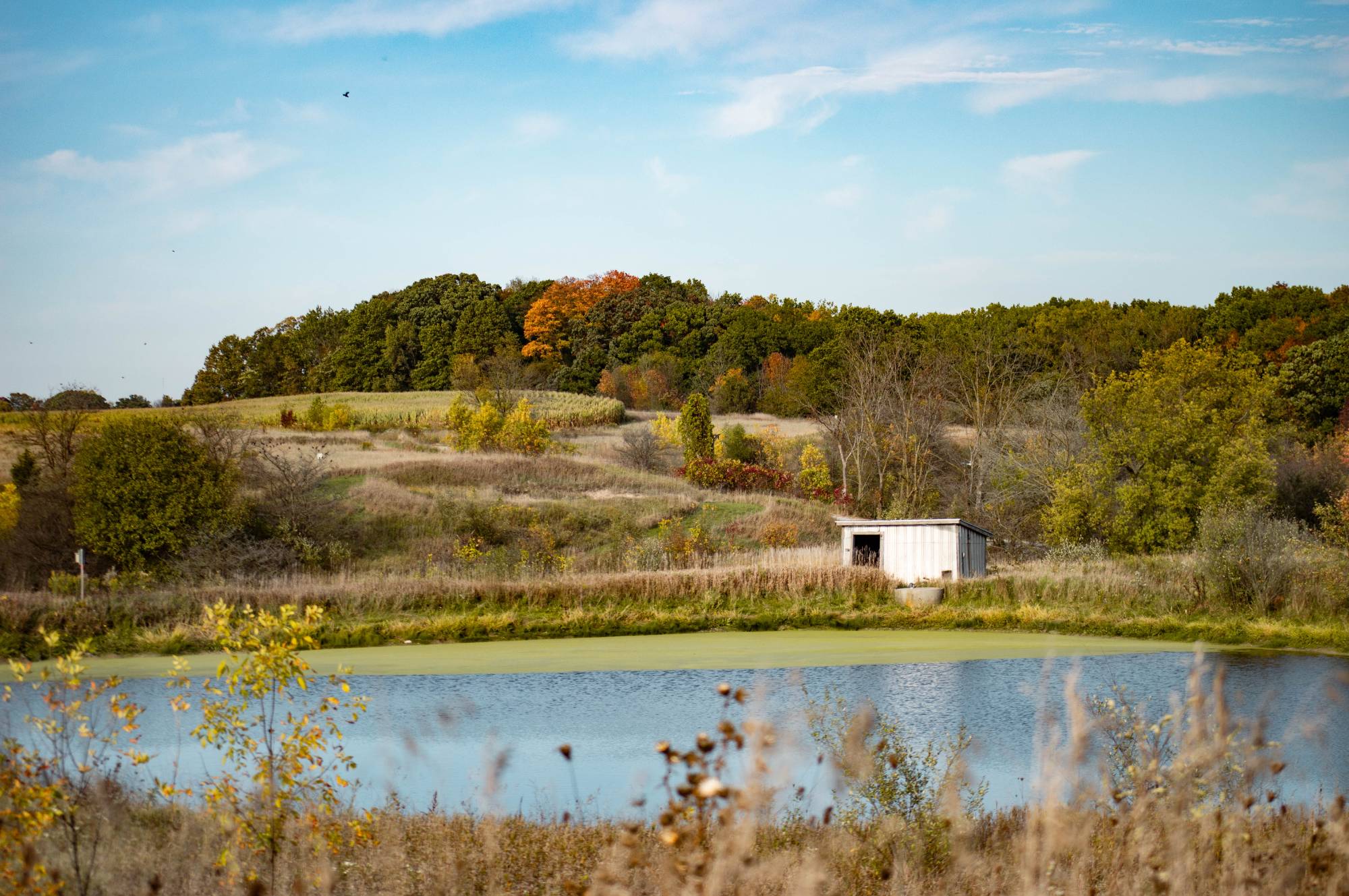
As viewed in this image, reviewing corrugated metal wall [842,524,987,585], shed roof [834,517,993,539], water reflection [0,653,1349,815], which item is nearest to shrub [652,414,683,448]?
shed roof [834,517,993,539]

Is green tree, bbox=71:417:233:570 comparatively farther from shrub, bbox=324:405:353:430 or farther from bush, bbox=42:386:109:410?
shrub, bbox=324:405:353:430

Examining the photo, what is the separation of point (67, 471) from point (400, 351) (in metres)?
46.6

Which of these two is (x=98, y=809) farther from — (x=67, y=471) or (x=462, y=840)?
(x=67, y=471)

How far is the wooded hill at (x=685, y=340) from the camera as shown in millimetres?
56156

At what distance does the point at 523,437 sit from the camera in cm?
4294

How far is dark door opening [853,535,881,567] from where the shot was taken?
82.7ft

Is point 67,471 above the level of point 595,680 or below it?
above

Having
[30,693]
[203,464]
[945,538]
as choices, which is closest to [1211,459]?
[945,538]

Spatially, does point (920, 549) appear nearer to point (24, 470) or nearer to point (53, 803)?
point (53, 803)

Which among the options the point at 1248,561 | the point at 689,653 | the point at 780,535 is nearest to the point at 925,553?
the point at 1248,561

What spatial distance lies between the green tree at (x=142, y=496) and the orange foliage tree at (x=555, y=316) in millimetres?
49127

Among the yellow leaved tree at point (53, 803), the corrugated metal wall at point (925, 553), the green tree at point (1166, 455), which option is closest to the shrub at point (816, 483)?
the green tree at point (1166, 455)

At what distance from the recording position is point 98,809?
565cm

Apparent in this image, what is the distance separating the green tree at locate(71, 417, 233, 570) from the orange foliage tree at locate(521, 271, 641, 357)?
161ft
